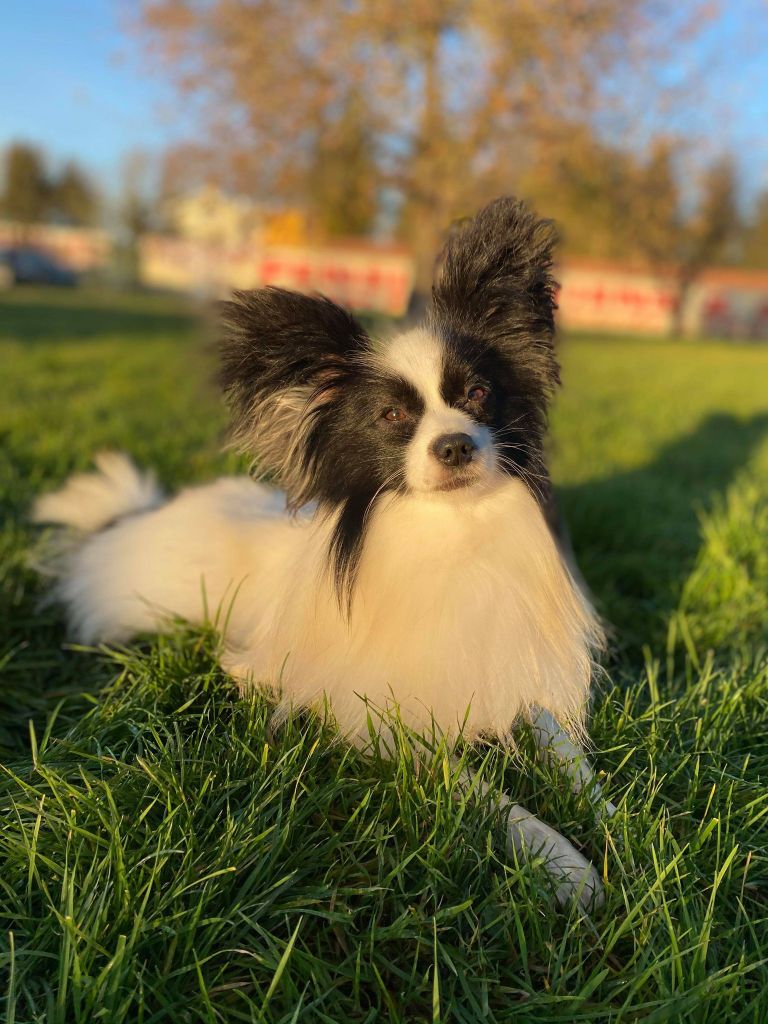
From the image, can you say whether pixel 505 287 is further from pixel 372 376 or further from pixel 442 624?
pixel 442 624

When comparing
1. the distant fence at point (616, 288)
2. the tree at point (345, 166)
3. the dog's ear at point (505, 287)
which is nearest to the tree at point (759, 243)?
the distant fence at point (616, 288)

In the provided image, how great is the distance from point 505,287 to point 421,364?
15.5 inches

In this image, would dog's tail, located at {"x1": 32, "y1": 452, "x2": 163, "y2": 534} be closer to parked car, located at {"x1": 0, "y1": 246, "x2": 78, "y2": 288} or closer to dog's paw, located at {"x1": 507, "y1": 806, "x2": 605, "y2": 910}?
dog's paw, located at {"x1": 507, "y1": 806, "x2": 605, "y2": 910}

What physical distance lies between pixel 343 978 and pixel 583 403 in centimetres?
1015

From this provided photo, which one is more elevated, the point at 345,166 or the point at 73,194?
the point at 73,194

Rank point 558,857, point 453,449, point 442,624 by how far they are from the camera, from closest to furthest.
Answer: point 558,857 → point 453,449 → point 442,624

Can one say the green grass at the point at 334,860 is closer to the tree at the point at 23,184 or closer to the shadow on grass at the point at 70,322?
the shadow on grass at the point at 70,322

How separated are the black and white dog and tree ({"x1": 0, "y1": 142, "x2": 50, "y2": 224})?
6841 centimetres

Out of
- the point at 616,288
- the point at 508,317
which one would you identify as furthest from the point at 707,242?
the point at 508,317

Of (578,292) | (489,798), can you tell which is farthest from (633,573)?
(578,292)

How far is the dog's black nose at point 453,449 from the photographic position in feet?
6.93

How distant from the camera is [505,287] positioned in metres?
2.39

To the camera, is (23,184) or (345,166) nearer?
(345,166)

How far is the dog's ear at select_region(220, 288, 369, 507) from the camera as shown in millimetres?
2215
